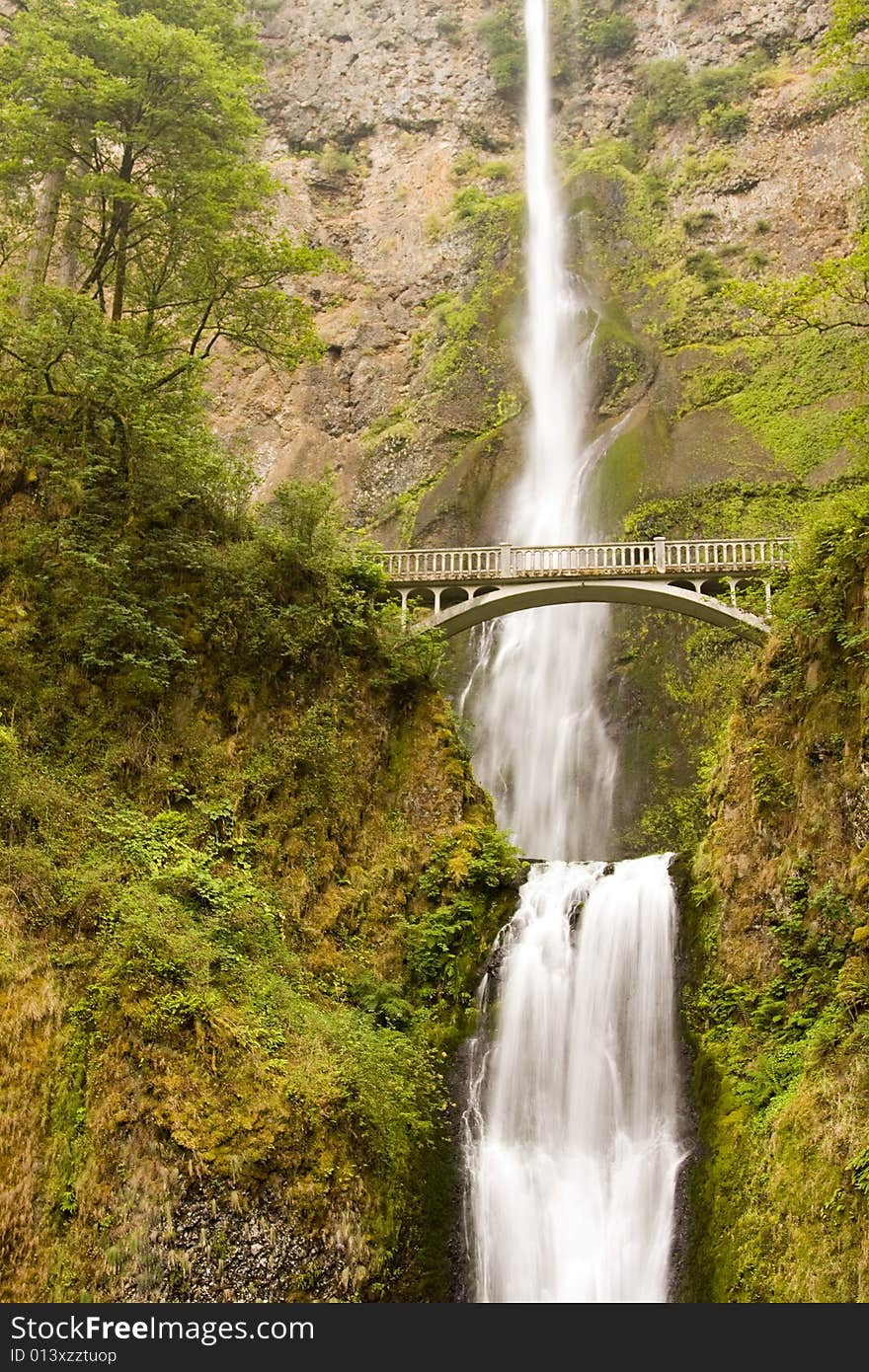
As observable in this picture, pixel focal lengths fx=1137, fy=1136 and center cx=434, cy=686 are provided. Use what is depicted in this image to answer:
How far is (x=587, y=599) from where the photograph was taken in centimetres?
2067

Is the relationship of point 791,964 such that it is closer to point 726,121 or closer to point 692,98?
point 726,121

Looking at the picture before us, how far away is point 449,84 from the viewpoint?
44.0 meters

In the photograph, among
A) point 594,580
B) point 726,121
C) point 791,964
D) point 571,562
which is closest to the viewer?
point 791,964

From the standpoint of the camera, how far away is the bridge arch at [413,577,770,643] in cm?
1941

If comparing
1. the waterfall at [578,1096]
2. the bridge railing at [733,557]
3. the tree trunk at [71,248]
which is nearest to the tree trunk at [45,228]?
the tree trunk at [71,248]

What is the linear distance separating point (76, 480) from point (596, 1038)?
381 inches

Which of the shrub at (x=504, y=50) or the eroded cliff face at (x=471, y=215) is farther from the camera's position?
the shrub at (x=504, y=50)

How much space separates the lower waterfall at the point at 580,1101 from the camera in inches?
472

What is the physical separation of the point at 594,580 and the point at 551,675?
6.36 meters

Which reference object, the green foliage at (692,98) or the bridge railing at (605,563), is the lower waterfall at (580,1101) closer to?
the bridge railing at (605,563)

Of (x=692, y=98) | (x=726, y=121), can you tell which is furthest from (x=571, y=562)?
(x=692, y=98)

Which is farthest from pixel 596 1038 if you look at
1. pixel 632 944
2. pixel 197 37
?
pixel 197 37

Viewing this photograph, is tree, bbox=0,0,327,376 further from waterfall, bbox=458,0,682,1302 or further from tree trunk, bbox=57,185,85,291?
waterfall, bbox=458,0,682,1302

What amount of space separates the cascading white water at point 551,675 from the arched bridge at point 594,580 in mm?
5068
